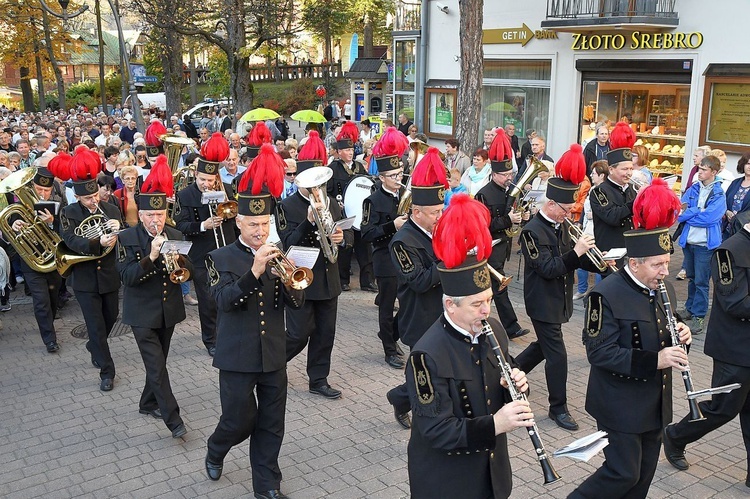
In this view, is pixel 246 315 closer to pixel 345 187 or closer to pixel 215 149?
pixel 215 149

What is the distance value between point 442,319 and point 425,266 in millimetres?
2299

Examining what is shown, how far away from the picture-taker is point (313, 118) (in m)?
20.4

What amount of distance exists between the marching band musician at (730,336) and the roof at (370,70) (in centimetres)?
3032

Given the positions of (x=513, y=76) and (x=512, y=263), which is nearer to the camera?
(x=512, y=263)

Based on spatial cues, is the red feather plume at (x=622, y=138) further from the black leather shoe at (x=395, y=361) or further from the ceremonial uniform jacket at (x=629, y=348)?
the ceremonial uniform jacket at (x=629, y=348)

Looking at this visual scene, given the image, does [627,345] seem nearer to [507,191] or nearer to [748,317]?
[748,317]

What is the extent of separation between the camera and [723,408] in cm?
594

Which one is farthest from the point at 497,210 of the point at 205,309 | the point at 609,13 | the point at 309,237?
the point at 609,13

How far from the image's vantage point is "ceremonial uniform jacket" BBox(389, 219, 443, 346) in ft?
20.9

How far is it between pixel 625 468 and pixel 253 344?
2.76 meters

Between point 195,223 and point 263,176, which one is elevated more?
point 263,176

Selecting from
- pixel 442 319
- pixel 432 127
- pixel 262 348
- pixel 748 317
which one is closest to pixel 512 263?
pixel 748 317

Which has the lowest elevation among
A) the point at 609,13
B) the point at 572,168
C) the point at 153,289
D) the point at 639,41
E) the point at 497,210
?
the point at 153,289

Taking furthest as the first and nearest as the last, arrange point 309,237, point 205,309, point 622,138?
1. point 205,309
2. point 622,138
3. point 309,237
